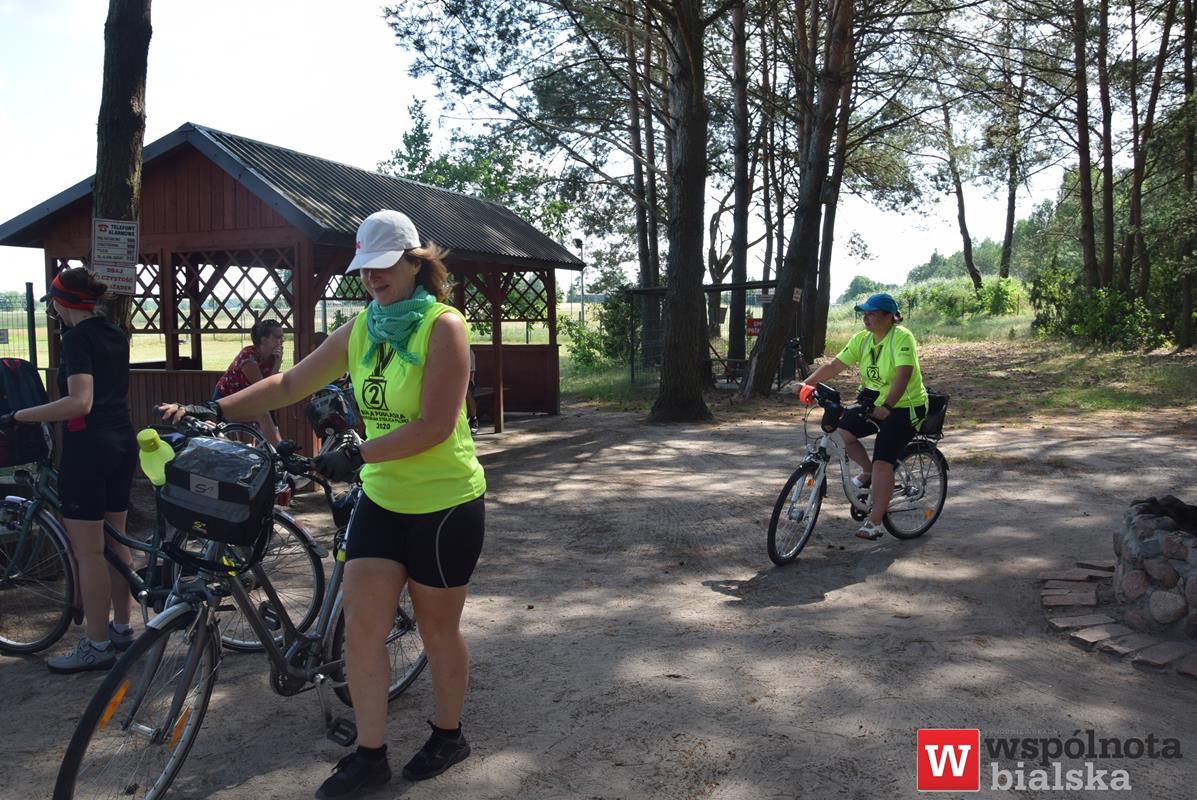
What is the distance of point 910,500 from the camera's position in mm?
6844

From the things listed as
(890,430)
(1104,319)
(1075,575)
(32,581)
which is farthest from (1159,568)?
(1104,319)

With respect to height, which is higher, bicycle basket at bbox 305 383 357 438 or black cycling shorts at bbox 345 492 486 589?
bicycle basket at bbox 305 383 357 438

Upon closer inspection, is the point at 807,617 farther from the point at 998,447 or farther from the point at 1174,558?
the point at 998,447

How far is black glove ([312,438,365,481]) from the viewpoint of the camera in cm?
286

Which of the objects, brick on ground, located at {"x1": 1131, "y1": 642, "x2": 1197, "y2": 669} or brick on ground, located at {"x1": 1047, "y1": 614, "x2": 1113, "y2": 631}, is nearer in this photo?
brick on ground, located at {"x1": 1131, "y1": 642, "x2": 1197, "y2": 669}

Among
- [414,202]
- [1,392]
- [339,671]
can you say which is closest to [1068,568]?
[339,671]

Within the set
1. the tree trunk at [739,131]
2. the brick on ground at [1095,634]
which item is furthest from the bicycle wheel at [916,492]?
the tree trunk at [739,131]

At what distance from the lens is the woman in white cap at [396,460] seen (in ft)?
9.76

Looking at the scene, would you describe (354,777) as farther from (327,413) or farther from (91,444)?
(91,444)

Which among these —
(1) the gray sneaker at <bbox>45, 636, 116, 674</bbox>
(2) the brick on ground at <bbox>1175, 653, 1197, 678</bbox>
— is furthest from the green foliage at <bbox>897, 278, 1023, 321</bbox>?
(1) the gray sneaker at <bbox>45, 636, 116, 674</bbox>

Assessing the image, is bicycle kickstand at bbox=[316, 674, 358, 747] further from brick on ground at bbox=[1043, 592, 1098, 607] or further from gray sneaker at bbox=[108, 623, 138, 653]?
brick on ground at bbox=[1043, 592, 1098, 607]

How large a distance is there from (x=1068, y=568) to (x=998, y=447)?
5452 mm

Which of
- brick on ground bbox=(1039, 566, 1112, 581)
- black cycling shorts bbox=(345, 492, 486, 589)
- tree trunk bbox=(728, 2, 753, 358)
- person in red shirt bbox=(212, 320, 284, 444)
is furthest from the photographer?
tree trunk bbox=(728, 2, 753, 358)

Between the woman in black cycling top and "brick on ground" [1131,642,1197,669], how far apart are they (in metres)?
4.64
